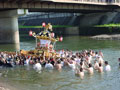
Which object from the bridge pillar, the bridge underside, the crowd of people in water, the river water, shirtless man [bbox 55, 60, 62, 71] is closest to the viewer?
the river water

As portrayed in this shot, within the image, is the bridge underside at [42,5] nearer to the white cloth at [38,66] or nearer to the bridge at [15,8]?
the bridge at [15,8]

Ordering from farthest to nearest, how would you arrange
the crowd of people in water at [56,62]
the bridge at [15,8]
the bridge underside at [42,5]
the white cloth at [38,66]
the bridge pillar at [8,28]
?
the bridge pillar at [8,28], the bridge at [15,8], the bridge underside at [42,5], the white cloth at [38,66], the crowd of people in water at [56,62]

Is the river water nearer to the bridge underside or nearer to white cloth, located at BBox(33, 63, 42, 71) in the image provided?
white cloth, located at BBox(33, 63, 42, 71)

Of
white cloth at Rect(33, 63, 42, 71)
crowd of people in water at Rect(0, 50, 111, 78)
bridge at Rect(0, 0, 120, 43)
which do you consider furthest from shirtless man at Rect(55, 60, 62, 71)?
bridge at Rect(0, 0, 120, 43)

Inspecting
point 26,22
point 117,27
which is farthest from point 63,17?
point 117,27

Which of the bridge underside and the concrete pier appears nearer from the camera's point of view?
the bridge underside

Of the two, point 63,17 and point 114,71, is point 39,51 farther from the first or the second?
point 63,17

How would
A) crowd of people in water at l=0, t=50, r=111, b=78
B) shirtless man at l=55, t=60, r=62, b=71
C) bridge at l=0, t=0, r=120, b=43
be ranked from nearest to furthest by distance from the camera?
crowd of people in water at l=0, t=50, r=111, b=78 → shirtless man at l=55, t=60, r=62, b=71 → bridge at l=0, t=0, r=120, b=43

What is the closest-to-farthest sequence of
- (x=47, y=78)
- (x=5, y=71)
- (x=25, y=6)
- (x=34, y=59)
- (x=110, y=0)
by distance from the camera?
(x=47, y=78) < (x=5, y=71) < (x=34, y=59) < (x=25, y=6) < (x=110, y=0)

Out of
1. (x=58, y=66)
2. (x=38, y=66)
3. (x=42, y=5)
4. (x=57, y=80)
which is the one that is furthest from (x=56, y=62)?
(x=42, y=5)

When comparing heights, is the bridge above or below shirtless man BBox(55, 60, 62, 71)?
above

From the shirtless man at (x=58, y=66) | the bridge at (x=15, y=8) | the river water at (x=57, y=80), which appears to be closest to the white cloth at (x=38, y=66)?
the river water at (x=57, y=80)

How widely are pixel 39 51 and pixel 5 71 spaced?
4.83 m

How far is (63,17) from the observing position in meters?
92.3
